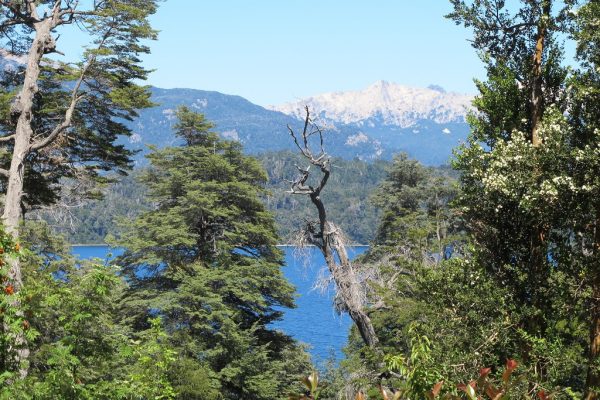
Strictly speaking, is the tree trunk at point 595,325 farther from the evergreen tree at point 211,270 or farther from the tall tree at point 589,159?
the evergreen tree at point 211,270

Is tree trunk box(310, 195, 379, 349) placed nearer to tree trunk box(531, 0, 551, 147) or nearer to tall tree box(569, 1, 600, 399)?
tree trunk box(531, 0, 551, 147)

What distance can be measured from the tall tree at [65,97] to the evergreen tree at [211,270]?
4938 mm

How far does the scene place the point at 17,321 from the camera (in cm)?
518

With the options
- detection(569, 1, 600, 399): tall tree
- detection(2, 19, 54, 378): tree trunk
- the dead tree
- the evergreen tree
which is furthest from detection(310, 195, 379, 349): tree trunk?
detection(569, 1, 600, 399): tall tree

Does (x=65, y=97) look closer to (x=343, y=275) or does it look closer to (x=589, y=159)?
(x=343, y=275)

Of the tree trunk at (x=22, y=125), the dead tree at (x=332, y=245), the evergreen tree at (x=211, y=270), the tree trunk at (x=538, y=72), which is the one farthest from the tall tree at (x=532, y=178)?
the evergreen tree at (x=211, y=270)

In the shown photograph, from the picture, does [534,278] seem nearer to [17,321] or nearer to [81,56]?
[17,321]

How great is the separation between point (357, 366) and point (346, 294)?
317cm

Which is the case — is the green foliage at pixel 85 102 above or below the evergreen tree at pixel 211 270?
above

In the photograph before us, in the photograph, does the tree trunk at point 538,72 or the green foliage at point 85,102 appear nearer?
the tree trunk at point 538,72

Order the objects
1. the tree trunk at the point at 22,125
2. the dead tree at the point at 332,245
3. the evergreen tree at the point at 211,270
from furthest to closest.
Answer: the evergreen tree at the point at 211,270 < the dead tree at the point at 332,245 < the tree trunk at the point at 22,125

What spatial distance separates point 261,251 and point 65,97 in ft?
33.5

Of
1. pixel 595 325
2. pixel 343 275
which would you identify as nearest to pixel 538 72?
pixel 595 325

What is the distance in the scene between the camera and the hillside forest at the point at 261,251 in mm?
6609
